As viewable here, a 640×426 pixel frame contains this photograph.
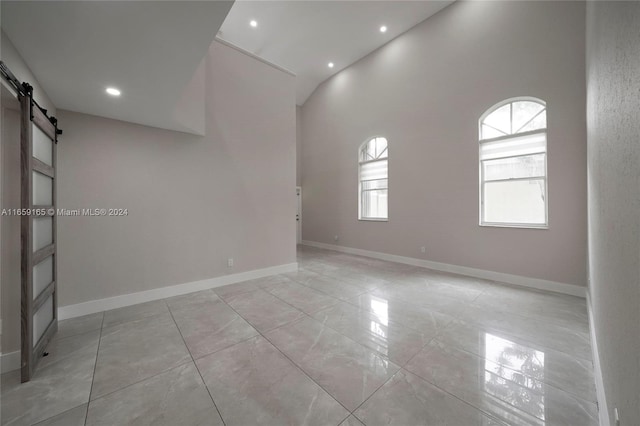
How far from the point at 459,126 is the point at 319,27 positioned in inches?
163

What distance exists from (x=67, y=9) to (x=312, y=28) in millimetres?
5632

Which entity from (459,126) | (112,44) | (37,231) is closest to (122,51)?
(112,44)

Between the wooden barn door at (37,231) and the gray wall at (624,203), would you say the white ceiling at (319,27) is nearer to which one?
the wooden barn door at (37,231)

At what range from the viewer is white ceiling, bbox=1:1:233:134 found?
1.49m

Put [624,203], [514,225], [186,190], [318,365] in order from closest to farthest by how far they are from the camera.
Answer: [624,203] < [318,365] < [186,190] < [514,225]

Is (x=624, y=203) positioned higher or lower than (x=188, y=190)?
lower

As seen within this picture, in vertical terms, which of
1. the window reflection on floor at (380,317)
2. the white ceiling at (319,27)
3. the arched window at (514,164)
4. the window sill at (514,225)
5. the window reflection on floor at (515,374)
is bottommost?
the window reflection on floor at (515,374)

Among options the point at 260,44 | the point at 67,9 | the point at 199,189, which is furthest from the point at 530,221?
the point at 260,44

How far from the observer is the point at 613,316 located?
3.80 ft

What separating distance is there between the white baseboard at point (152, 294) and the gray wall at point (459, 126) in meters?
3.49

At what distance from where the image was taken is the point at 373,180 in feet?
21.4

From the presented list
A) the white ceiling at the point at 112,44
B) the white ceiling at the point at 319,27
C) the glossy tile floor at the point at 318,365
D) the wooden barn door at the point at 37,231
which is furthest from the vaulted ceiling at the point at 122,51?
the white ceiling at the point at 319,27

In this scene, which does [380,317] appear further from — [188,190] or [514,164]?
[514,164]

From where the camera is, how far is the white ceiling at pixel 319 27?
5.13 metres
